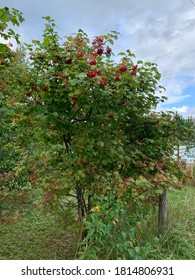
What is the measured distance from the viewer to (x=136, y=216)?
2.26 metres

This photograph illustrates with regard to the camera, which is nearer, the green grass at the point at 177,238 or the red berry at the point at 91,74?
the red berry at the point at 91,74

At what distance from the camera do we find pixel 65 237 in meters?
3.21

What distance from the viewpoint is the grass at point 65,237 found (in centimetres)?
233

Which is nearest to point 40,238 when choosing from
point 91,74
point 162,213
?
point 162,213

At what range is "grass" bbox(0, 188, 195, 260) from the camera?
2330 mm

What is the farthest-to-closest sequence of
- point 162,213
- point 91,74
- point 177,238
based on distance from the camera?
point 162,213 → point 177,238 → point 91,74

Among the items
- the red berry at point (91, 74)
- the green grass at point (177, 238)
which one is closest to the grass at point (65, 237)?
the green grass at point (177, 238)

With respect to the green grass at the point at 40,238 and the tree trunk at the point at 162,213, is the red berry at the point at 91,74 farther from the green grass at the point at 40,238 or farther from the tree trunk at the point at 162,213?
the tree trunk at the point at 162,213

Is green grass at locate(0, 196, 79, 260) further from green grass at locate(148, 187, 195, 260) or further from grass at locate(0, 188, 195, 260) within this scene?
green grass at locate(148, 187, 195, 260)

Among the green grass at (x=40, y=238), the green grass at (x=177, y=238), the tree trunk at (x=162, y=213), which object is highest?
the tree trunk at (x=162, y=213)

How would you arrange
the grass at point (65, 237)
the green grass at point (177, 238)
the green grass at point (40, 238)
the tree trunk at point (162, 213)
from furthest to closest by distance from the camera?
the tree trunk at point (162, 213) → the green grass at point (40, 238) → the grass at point (65, 237) → the green grass at point (177, 238)

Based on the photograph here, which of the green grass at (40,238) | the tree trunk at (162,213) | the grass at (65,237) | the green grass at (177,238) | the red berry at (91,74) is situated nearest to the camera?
the red berry at (91,74)

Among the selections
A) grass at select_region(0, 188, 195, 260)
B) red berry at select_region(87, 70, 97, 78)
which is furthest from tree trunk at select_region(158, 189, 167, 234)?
red berry at select_region(87, 70, 97, 78)

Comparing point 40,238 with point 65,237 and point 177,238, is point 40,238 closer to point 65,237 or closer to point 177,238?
point 65,237
